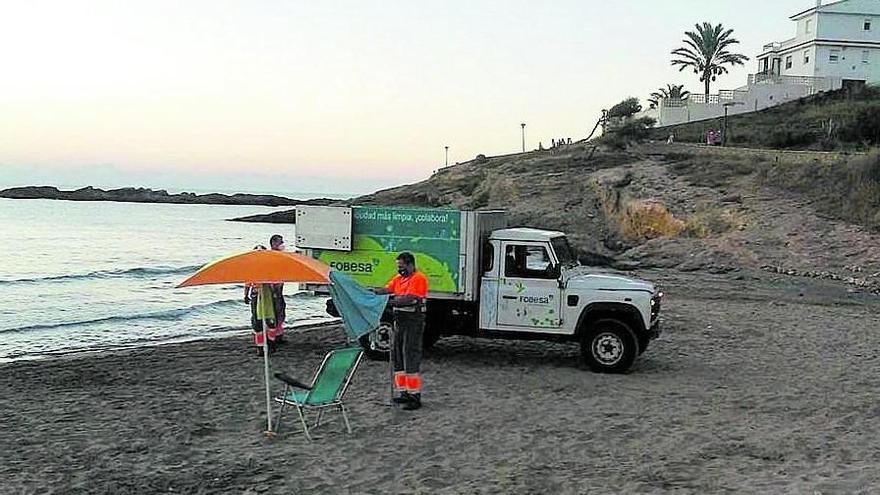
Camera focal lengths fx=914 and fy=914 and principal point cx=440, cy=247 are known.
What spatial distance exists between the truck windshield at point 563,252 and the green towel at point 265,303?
467cm

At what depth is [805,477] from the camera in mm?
8375

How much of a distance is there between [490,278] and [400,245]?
1.62 meters

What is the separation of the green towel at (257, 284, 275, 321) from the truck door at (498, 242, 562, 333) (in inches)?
148

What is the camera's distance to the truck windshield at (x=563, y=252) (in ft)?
47.2

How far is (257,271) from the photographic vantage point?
961 centimetres

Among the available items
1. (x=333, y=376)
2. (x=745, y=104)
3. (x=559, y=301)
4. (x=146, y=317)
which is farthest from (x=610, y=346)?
(x=745, y=104)

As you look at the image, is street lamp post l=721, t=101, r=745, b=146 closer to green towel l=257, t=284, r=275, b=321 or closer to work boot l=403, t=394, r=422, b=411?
green towel l=257, t=284, r=275, b=321

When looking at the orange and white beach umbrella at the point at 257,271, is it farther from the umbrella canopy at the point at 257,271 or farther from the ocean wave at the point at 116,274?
the ocean wave at the point at 116,274

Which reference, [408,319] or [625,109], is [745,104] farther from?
[408,319]

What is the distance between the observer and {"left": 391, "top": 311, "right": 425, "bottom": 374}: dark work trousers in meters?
11.2

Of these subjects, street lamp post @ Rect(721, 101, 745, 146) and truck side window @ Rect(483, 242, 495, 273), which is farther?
street lamp post @ Rect(721, 101, 745, 146)

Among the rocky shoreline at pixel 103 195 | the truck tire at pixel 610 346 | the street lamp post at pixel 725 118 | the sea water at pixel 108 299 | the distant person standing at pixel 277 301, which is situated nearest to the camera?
the truck tire at pixel 610 346

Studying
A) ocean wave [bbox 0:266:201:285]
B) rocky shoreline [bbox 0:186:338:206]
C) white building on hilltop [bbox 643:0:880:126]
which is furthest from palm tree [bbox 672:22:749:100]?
rocky shoreline [bbox 0:186:338:206]

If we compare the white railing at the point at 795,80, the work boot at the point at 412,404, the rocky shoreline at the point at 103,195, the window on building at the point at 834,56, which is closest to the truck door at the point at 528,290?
the work boot at the point at 412,404
